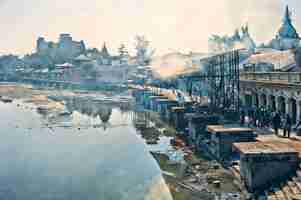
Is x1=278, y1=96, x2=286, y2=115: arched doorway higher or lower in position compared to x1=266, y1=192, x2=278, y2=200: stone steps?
higher

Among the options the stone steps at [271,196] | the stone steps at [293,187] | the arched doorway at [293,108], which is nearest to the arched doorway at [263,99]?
the arched doorway at [293,108]

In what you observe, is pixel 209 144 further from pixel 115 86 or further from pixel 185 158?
pixel 115 86

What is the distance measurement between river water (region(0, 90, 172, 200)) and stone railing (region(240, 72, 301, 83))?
419 inches

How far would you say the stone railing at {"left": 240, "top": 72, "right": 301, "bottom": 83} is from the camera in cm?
2433

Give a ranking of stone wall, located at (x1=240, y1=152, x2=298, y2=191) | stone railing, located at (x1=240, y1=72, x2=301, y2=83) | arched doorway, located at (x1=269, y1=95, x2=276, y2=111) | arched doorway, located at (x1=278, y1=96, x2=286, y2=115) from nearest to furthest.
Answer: stone wall, located at (x1=240, y1=152, x2=298, y2=191) → stone railing, located at (x1=240, y1=72, x2=301, y2=83) → arched doorway, located at (x1=278, y1=96, x2=286, y2=115) → arched doorway, located at (x1=269, y1=95, x2=276, y2=111)

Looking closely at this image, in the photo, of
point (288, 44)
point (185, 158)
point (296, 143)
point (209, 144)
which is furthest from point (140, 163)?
point (288, 44)

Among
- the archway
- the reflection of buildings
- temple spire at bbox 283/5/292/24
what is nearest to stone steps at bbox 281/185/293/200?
the archway

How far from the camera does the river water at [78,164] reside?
1891 centimetres

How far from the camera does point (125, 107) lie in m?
58.2

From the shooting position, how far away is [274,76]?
2850cm

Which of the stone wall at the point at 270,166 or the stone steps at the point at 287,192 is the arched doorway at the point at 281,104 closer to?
the stone wall at the point at 270,166

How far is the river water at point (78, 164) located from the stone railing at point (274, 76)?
34.9 ft

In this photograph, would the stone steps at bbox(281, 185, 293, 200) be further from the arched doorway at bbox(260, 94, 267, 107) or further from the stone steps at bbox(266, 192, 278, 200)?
the arched doorway at bbox(260, 94, 267, 107)

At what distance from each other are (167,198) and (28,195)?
7.14 meters
